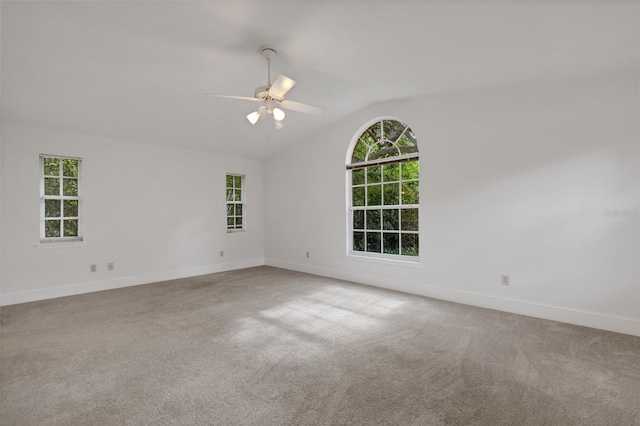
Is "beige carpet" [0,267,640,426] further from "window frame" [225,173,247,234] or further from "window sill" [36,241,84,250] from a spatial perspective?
"window frame" [225,173,247,234]

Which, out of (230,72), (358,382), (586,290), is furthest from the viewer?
(230,72)

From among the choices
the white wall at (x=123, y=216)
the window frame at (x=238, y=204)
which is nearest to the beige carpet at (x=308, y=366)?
the white wall at (x=123, y=216)

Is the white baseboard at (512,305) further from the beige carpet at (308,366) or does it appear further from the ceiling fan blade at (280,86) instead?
the ceiling fan blade at (280,86)

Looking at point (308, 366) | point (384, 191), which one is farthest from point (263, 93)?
point (384, 191)

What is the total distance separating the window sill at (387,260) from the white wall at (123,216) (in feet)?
8.13

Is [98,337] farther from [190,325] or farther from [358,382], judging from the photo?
[358,382]

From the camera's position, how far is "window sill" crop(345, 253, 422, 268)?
4480 mm

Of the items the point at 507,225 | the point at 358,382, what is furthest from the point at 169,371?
the point at 507,225

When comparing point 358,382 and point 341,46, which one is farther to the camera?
point 341,46

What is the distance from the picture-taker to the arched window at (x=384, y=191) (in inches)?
183

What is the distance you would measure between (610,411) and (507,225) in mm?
2121

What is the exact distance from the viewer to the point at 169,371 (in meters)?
2.34

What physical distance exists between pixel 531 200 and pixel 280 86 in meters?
2.94

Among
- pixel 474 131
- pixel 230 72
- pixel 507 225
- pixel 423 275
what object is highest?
pixel 230 72
